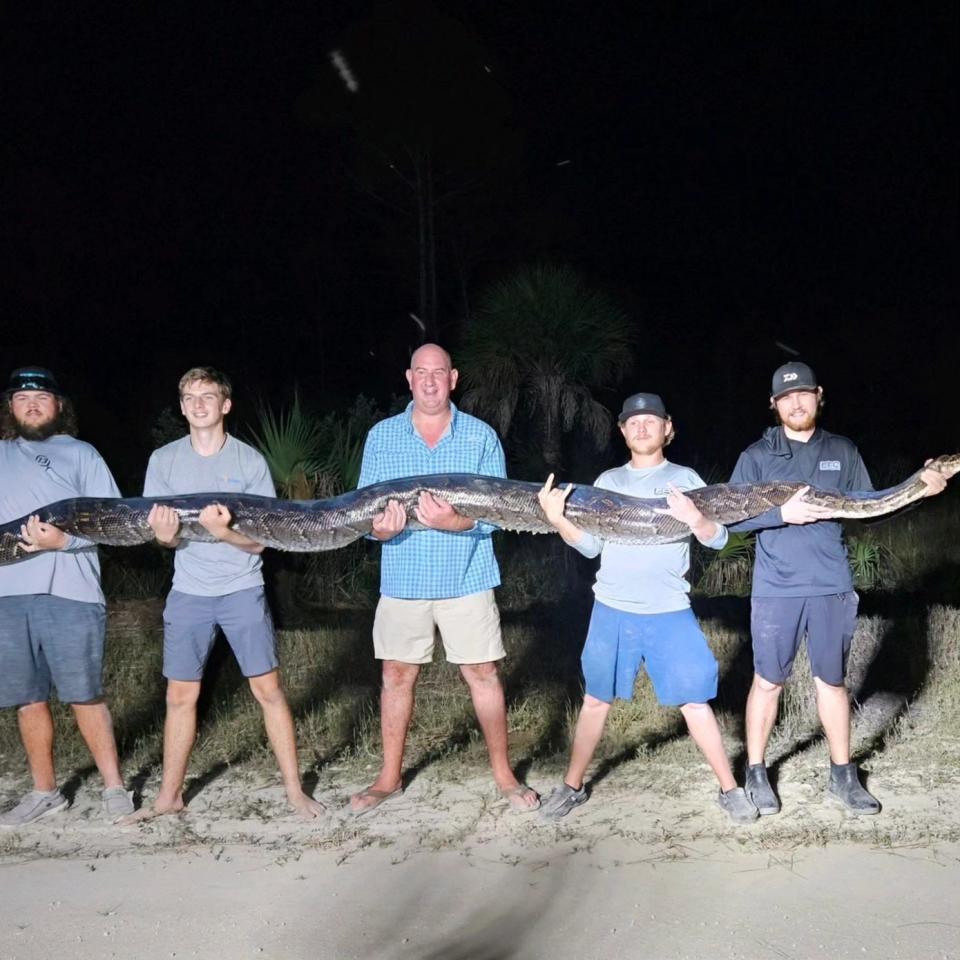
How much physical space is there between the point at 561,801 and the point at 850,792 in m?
1.63

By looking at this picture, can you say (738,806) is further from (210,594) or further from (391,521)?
(210,594)

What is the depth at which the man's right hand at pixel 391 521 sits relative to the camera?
539cm

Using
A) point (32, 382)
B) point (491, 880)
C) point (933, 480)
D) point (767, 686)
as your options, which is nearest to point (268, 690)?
point (491, 880)

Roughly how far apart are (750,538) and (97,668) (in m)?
9.69

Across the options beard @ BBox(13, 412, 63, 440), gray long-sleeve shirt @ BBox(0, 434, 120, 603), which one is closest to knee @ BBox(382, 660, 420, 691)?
gray long-sleeve shirt @ BBox(0, 434, 120, 603)

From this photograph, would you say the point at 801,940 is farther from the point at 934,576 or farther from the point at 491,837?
the point at 934,576

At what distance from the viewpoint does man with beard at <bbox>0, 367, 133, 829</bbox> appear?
5559mm

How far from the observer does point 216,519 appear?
521 centimetres

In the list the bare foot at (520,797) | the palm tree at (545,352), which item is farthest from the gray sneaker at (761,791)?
the palm tree at (545,352)

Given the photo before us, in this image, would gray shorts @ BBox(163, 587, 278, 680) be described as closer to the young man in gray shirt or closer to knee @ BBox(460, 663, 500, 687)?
the young man in gray shirt

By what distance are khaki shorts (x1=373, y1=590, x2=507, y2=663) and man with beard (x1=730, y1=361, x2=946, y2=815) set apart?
1.51 m

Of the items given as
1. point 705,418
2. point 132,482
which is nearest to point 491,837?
point 132,482

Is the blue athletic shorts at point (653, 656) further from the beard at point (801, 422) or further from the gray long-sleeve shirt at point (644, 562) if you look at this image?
the beard at point (801, 422)

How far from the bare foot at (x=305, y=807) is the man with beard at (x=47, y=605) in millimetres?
960
